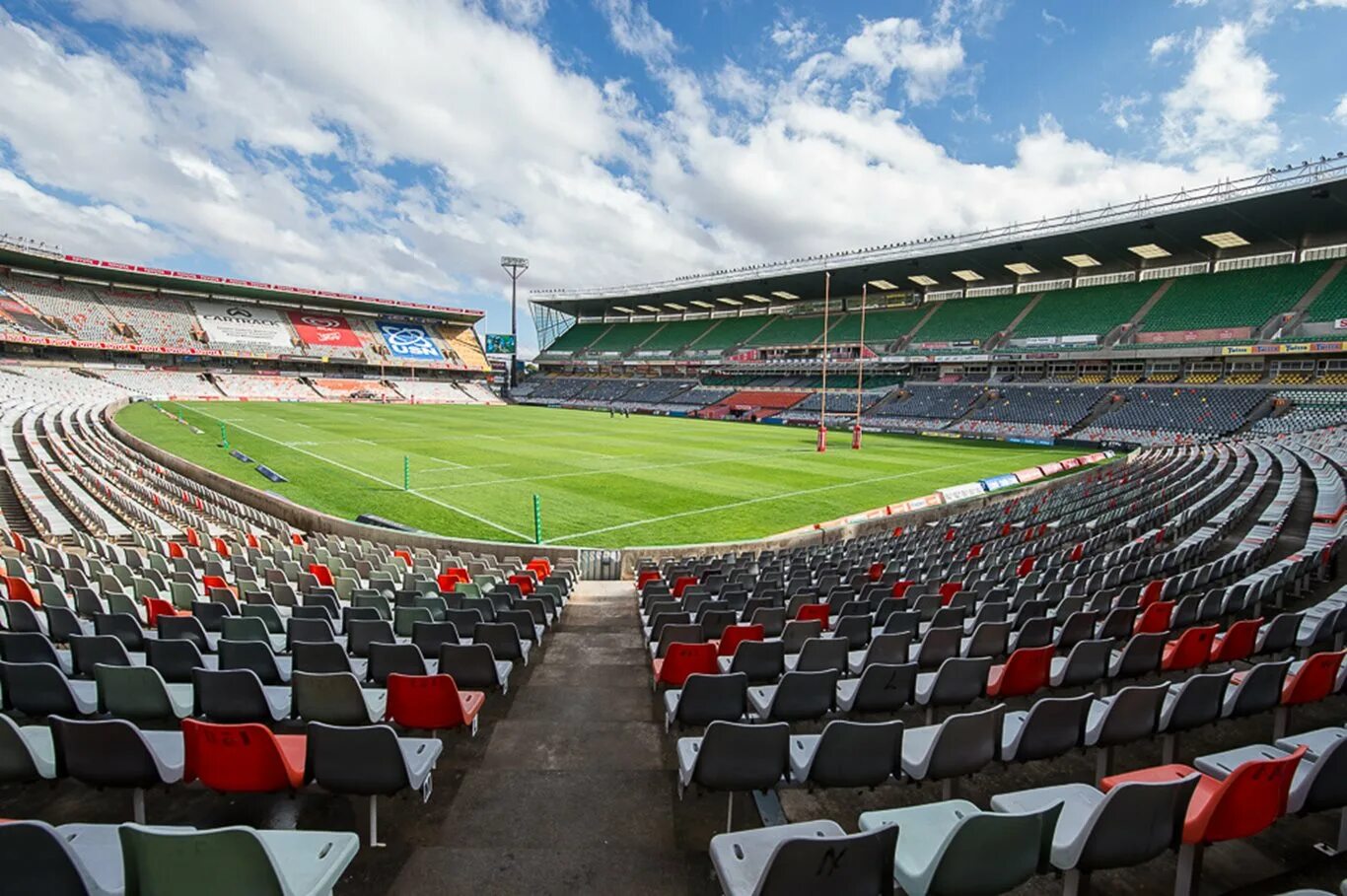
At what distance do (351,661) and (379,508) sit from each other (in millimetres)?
15492

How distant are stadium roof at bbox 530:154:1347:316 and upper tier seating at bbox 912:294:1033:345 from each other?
8.58ft

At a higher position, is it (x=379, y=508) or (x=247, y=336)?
(x=247, y=336)

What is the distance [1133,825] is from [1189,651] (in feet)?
12.5

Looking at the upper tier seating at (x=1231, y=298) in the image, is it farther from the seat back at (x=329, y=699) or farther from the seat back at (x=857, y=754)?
the seat back at (x=329, y=699)

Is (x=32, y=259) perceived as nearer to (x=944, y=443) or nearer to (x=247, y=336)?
(x=247, y=336)

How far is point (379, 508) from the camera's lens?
20.2 m

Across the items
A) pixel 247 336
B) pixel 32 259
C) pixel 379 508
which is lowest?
pixel 379 508

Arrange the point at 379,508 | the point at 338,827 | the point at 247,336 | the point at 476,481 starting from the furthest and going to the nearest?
1. the point at 247,336
2. the point at 476,481
3. the point at 379,508
4. the point at 338,827

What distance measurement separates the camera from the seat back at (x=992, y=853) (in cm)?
266

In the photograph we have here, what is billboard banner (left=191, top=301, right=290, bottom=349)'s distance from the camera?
7856cm

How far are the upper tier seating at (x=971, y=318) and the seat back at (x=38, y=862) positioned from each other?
67.1 meters

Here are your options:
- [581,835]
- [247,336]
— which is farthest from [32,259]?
[581,835]

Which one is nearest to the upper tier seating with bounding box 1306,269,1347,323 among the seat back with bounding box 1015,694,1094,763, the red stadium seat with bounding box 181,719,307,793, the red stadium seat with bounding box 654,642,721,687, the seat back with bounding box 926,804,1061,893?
the seat back with bounding box 1015,694,1094,763

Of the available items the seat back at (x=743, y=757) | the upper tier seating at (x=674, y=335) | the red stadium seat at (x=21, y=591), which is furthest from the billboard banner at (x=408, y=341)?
the seat back at (x=743, y=757)
